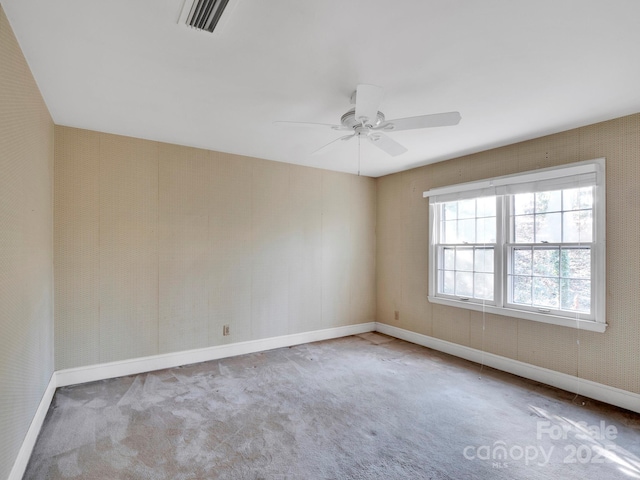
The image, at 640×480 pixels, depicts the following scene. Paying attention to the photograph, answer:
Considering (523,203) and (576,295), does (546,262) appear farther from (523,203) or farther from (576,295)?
(523,203)

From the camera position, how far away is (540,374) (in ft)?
10.8

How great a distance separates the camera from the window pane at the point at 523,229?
3461 millimetres

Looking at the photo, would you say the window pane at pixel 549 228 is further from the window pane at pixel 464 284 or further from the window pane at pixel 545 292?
the window pane at pixel 464 284

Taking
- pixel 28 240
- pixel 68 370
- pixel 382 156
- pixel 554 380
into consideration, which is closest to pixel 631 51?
pixel 382 156

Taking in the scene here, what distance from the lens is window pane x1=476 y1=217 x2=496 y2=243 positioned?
3795mm

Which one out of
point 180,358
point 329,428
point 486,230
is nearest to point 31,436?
point 180,358

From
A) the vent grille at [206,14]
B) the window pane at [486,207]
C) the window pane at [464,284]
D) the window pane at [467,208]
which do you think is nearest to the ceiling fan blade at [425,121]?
the vent grille at [206,14]

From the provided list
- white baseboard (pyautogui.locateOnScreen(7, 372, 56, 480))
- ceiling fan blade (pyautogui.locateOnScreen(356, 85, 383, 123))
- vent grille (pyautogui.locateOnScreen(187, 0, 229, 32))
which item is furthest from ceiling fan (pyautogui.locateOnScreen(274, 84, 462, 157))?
white baseboard (pyautogui.locateOnScreen(7, 372, 56, 480))

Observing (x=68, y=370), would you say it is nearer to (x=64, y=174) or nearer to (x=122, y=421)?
(x=122, y=421)

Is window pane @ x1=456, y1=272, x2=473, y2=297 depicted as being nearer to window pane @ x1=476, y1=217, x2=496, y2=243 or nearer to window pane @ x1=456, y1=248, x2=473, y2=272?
window pane @ x1=456, y1=248, x2=473, y2=272

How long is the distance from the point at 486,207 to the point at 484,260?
644 millimetres

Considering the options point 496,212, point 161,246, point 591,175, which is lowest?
point 161,246

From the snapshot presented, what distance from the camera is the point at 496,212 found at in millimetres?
3748

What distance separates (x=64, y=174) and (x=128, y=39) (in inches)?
77.7
